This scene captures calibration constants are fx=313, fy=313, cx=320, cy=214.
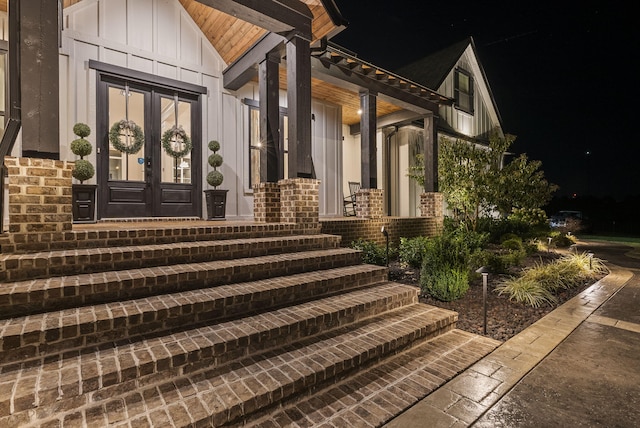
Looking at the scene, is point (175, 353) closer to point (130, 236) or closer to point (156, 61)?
point (130, 236)

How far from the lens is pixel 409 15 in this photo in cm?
1416

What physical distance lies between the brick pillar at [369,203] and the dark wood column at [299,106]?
2.48 meters

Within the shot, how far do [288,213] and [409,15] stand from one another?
44.0ft

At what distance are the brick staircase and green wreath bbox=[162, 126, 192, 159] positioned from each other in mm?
3108

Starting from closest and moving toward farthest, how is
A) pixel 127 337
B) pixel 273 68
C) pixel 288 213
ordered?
pixel 127 337 < pixel 288 213 < pixel 273 68

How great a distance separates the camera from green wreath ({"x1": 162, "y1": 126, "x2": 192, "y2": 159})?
6.37m

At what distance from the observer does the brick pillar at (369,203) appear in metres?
7.48

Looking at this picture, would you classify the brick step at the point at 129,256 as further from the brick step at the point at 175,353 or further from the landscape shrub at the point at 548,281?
the landscape shrub at the point at 548,281

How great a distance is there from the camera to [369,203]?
7477 mm

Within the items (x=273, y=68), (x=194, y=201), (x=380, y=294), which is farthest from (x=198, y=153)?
(x=380, y=294)

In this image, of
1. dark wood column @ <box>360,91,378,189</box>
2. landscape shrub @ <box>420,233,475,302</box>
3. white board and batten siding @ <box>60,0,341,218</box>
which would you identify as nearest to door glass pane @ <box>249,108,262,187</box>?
white board and batten siding @ <box>60,0,341,218</box>

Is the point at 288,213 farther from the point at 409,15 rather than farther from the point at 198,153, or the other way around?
the point at 409,15

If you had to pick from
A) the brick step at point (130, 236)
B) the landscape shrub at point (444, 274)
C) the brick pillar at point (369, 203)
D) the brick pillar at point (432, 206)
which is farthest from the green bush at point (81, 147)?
the brick pillar at point (432, 206)

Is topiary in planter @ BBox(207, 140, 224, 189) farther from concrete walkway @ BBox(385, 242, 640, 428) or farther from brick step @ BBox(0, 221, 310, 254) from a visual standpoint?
concrete walkway @ BBox(385, 242, 640, 428)
